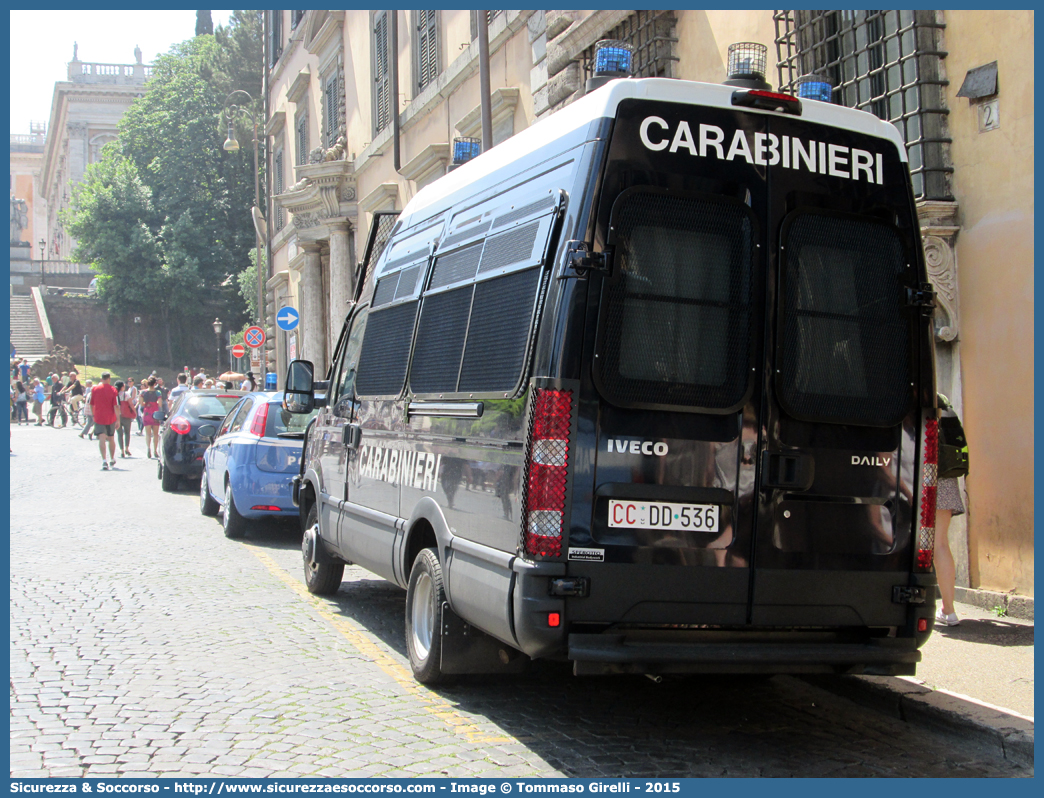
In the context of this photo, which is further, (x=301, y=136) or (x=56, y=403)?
(x=56, y=403)

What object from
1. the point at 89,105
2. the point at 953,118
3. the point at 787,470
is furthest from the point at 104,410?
the point at 89,105

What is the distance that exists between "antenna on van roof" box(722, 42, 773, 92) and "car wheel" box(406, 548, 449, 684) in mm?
2682

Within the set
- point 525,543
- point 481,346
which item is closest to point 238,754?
point 525,543

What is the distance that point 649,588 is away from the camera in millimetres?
4668

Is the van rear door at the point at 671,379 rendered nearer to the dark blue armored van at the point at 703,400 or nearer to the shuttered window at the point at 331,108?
the dark blue armored van at the point at 703,400

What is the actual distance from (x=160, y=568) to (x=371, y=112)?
1719 cm

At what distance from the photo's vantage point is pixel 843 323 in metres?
5.03

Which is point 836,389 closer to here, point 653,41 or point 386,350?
point 386,350

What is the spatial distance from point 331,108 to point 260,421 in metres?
18.7

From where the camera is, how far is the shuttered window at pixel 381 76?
927 inches

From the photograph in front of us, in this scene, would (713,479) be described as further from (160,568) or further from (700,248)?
(160,568)

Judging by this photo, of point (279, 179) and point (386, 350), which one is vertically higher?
point (279, 179)

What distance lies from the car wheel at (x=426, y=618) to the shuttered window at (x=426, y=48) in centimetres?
1588

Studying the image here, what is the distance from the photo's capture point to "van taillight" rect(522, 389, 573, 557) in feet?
15.0
